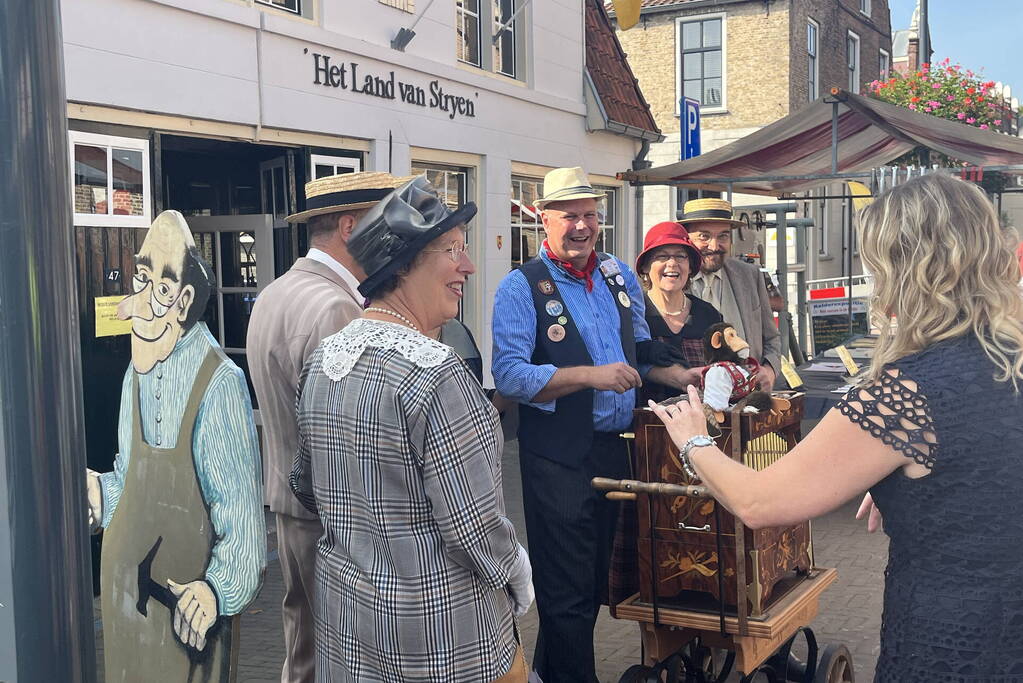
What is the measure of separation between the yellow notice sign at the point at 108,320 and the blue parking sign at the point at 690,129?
19.5ft

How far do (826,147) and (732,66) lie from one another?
557 inches

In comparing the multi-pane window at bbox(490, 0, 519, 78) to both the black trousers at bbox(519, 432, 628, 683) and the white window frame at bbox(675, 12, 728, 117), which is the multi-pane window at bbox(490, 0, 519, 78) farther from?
Result: the white window frame at bbox(675, 12, 728, 117)

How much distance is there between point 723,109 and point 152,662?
2187 cm

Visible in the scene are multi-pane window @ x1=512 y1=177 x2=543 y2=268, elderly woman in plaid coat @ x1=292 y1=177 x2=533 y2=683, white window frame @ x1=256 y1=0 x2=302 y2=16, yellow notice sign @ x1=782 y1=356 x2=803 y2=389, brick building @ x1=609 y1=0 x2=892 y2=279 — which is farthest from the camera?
brick building @ x1=609 y1=0 x2=892 y2=279

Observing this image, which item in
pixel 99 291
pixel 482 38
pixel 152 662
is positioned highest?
pixel 482 38

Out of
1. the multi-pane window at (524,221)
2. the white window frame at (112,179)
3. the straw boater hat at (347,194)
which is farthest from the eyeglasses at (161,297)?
the multi-pane window at (524,221)

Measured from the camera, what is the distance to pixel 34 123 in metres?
1.75

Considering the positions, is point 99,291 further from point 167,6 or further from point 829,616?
point 829,616

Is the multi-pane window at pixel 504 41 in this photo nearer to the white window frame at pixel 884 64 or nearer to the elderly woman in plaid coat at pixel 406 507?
the elderly woman in plaid coat at pixel 406 507

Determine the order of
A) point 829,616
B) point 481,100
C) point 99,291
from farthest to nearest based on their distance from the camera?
1. point 481,100
2. point 99,291
3. point 829,616

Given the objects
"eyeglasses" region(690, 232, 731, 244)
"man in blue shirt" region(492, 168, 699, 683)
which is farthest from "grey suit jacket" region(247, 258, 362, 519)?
"eyeglasses" region(690, 232, 731, 244)

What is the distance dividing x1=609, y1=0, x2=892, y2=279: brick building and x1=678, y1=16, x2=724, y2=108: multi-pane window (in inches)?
0.9

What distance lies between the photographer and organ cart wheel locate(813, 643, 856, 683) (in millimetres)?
3844

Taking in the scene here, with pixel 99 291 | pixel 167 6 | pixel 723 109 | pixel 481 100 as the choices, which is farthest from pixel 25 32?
pixel 723 109
